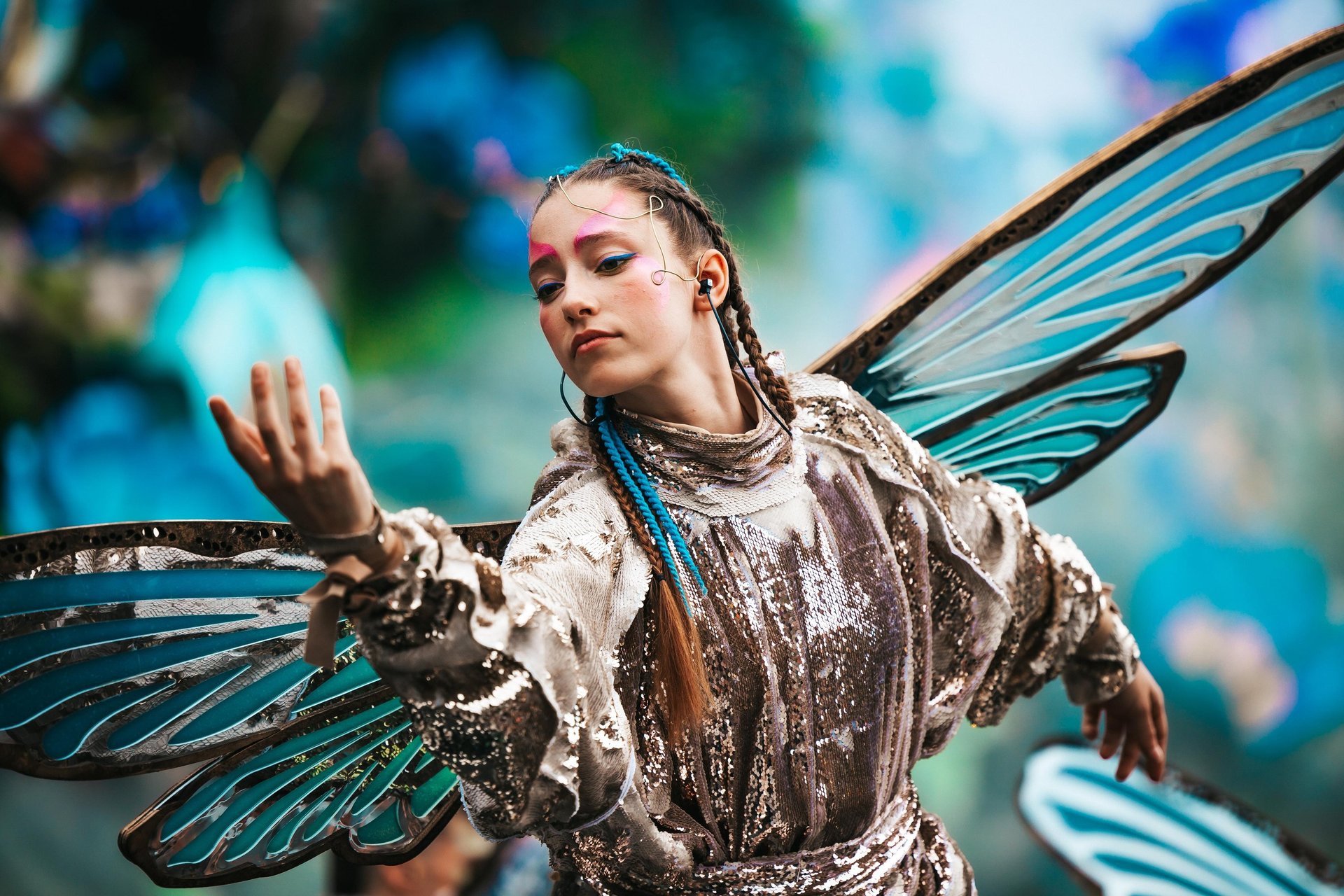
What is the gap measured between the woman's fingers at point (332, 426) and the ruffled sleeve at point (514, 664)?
0.18 ft

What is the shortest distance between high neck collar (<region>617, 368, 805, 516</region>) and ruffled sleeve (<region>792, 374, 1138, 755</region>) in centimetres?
11

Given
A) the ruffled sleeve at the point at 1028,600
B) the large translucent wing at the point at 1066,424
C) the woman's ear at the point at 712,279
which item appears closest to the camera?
the woman's ear at the point at 712,279

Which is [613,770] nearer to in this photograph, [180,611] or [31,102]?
[180,611]

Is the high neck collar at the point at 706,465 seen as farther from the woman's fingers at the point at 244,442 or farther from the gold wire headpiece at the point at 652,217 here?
the woman's fingers at the point at 244,442

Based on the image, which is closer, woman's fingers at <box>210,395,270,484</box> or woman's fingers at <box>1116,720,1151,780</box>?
woman's fingers at <box>210,395,270,484</box>

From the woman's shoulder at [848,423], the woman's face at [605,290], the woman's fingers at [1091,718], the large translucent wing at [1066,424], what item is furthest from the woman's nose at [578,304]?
the woman's fingers at [1091,718]

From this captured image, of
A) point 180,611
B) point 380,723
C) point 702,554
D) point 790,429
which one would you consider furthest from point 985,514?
point 180,611

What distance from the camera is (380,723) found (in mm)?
1122

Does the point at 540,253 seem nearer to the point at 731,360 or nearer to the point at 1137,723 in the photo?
the point at 731,360

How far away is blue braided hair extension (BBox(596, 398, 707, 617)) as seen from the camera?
0.92m

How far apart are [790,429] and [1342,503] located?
2.46 metres

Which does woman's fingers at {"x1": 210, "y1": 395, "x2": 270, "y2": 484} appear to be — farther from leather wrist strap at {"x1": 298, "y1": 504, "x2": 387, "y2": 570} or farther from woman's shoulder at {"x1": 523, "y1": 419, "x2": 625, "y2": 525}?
woman's shoulder at {"x1": 523, "y1": 419, "x2": 625, "y2": 525}

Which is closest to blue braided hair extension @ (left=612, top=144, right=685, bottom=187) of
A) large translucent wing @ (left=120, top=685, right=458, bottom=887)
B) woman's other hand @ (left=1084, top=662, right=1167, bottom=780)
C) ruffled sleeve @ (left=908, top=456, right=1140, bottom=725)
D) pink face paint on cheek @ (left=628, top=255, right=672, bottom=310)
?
pink face paint on cheek @ (left=628, top=255, right=672, bottom=310)

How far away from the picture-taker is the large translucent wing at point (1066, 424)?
140cm
